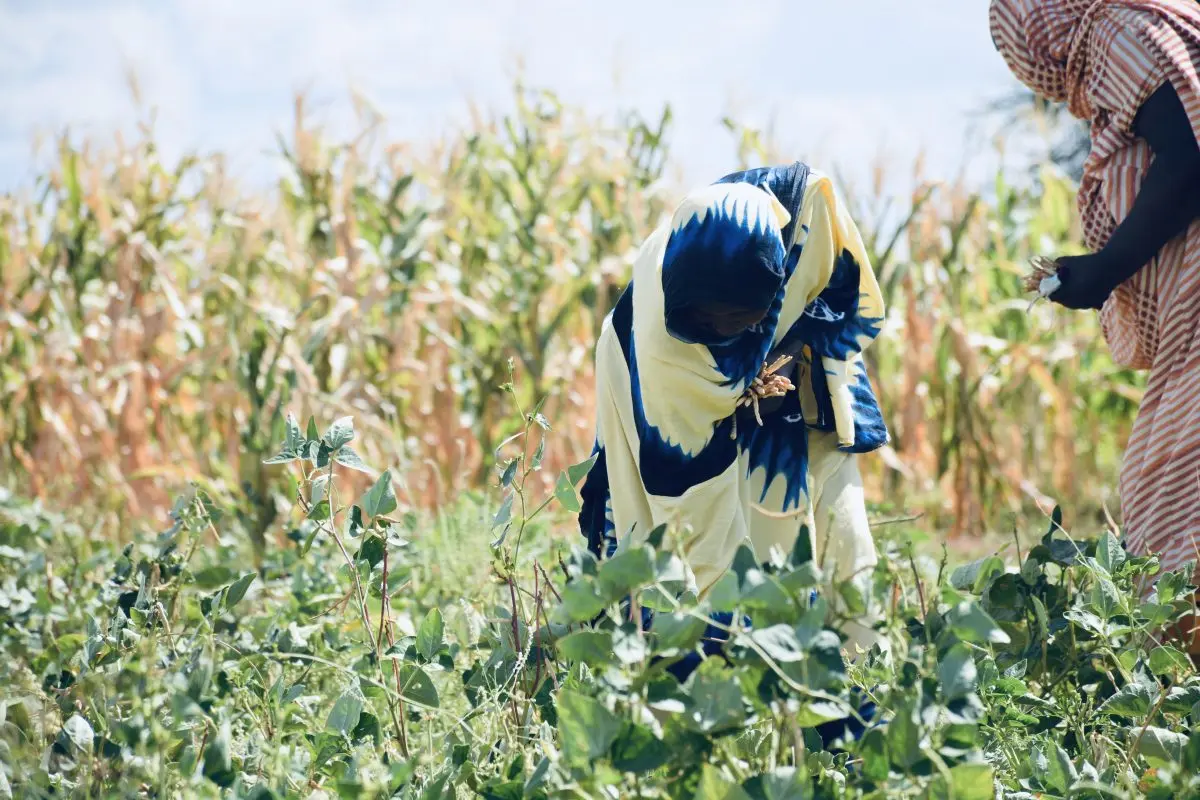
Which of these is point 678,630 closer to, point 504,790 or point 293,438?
point 504,790

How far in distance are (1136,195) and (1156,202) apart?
3.9 inches

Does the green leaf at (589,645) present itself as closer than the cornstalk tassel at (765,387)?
Yes

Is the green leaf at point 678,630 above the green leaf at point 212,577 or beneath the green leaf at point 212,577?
above

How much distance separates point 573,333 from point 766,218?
146 inches

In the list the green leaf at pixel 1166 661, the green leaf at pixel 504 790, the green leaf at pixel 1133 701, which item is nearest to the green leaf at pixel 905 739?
the green leaf at pixel 504 790

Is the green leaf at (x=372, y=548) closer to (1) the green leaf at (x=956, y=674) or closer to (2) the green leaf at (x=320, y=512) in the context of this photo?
(2) the green leaf at (x=320, y=512)

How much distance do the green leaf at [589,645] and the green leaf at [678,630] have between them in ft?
0.21

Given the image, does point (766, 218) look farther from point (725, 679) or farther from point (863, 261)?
point (725, 679)

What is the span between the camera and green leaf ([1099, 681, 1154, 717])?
1.81m

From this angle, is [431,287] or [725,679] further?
[431,287]

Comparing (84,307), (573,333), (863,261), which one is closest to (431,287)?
(573,333)

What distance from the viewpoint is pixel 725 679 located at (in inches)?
53.1

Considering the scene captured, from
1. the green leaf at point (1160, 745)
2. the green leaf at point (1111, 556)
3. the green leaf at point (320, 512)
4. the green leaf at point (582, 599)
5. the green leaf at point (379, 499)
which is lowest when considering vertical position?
the green leaf at point (1160, 745)

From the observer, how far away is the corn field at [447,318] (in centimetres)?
541
